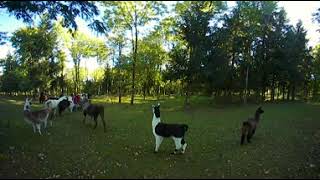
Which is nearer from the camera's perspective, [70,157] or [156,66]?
[70,157]

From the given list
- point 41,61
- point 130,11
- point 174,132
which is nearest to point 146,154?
point 174,132

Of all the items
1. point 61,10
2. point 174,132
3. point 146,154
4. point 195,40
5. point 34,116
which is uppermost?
point 195,40

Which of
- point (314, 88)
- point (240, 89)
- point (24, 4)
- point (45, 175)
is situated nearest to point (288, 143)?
point (45, 175)

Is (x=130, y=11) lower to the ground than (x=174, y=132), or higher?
higher

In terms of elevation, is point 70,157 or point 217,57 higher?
point 217,57

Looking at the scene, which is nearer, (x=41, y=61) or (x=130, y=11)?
(x=130, y=11)

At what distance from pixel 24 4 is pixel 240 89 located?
39.4 meters

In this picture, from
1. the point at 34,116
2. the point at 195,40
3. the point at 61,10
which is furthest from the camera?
the point at 195,40

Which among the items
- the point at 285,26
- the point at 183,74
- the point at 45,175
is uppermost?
the point at 285,26

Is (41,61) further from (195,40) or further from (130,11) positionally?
(130,11)

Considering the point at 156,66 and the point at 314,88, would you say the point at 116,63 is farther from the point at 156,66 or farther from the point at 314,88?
the point at 314,88

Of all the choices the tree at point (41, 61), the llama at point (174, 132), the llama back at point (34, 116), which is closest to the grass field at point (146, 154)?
the llama at point (174, 132)

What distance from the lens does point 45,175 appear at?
449 inches

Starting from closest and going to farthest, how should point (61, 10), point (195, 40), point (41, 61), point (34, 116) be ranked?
point (61, 10) → point (34, 116) → point (195, 40) → point (41, 61)
